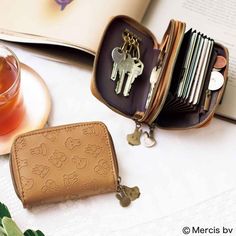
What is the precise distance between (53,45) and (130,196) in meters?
0.24

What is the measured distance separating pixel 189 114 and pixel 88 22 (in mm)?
192

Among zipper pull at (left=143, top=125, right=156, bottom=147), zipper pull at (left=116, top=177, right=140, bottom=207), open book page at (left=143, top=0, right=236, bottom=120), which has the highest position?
open book page at (left=143, top=0, right=236, bottom=120)

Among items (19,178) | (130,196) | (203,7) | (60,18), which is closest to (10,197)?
(19,178)

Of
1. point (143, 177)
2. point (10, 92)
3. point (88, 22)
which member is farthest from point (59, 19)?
point (143, 177)

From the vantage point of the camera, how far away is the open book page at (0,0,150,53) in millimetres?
712

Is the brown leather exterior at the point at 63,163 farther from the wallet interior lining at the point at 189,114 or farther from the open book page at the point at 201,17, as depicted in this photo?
the open book page at the point at 201,17

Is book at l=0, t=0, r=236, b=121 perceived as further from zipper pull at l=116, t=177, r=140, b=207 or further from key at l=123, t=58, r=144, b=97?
zipper pull at l=116, t=177, r=140, b=207

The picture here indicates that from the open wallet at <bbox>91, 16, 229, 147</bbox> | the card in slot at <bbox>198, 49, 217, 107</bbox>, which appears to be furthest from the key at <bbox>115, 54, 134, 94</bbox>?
the card in slot at <bbox>198, 49, 217, 107</bbox>

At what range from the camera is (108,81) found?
2.20 ft

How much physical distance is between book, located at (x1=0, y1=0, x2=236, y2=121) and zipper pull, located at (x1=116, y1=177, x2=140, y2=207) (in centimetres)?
17

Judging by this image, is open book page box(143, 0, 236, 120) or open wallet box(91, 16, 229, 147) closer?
open wallet box(91, 16, 229, 147)

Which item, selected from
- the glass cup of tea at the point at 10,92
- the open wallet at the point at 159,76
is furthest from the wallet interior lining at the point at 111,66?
the glass cup of tea at the point at 10,92

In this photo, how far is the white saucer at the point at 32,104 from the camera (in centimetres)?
68

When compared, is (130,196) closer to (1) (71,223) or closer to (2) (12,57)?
(1) (71,223)
